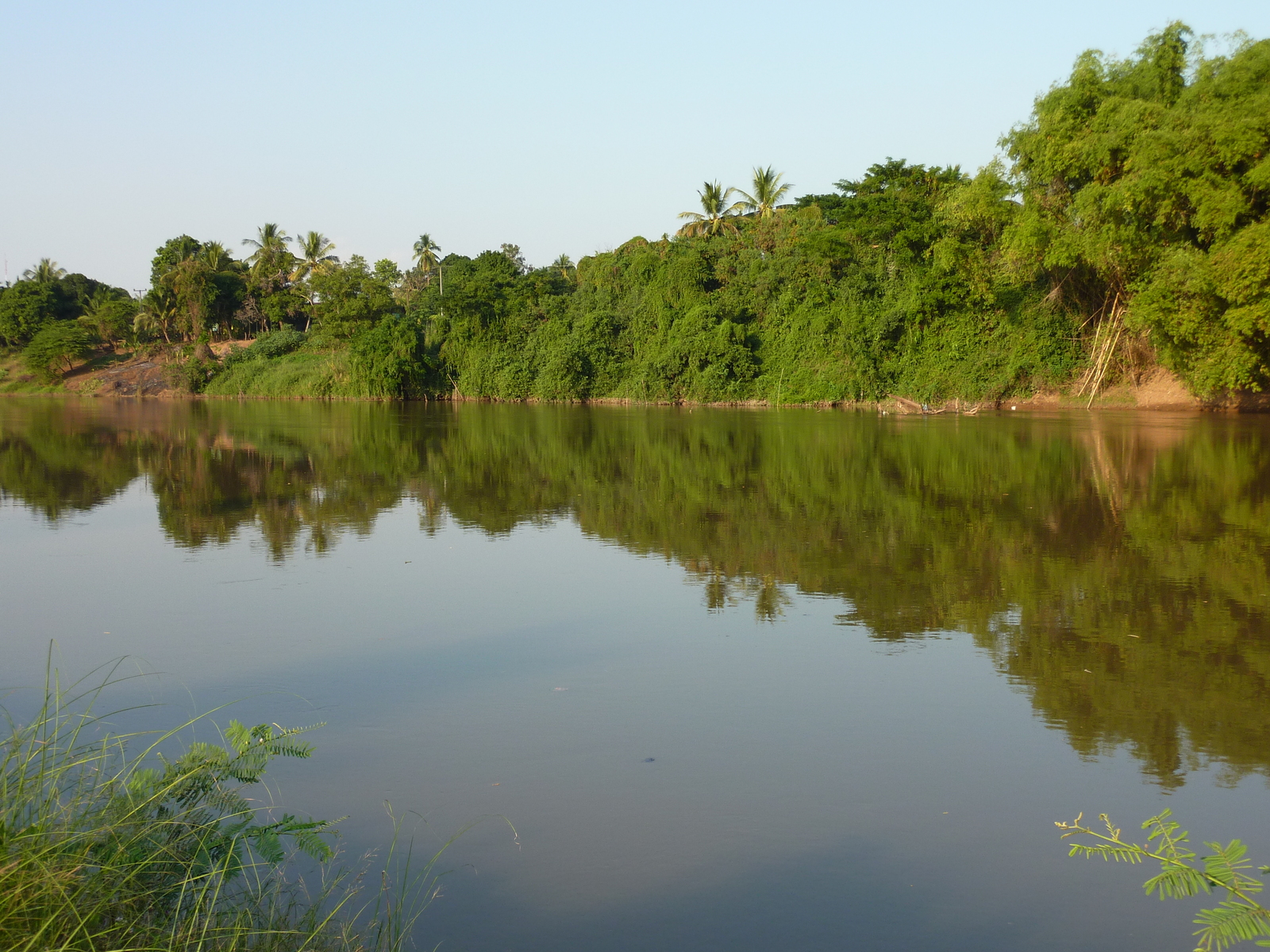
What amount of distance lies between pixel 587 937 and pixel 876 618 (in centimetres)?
418

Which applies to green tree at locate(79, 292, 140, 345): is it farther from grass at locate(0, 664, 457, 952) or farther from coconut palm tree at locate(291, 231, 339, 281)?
grass at locate(0, 664, 457, 952)

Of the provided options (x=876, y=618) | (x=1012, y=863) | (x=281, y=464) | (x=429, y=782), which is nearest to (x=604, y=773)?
(x=429, y=782)

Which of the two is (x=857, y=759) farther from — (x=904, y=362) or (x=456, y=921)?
(x=904, y=362)

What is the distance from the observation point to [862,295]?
4244cm

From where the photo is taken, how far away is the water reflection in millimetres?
5746

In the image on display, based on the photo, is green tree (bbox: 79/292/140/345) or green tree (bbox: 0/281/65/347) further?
green tree (bbox: 0/281/65/347)

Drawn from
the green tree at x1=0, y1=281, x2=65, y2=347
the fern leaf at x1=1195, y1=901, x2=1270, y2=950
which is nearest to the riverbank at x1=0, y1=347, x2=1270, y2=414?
the green tree at x1=0, y1=281, x2=65, y2=347

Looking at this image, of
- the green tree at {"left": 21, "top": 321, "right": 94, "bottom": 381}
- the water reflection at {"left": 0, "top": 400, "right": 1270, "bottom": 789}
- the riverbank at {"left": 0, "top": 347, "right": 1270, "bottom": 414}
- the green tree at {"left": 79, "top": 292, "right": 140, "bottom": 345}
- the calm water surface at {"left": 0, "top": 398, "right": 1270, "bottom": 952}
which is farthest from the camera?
the green tree at {"left": 79, "top": 292, "right": 140, "bottom": 345}

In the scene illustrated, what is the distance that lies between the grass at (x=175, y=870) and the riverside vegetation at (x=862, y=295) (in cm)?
2586

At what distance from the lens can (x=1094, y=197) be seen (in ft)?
90.5

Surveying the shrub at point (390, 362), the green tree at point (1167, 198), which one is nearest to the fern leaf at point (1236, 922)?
the green tree at point (1167, 198)

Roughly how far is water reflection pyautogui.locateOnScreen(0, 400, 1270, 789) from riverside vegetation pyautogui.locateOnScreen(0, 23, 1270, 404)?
5.42 meters

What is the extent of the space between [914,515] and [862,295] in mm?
32787

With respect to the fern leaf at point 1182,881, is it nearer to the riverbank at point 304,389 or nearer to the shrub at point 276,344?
the riverbank at point 304,389
